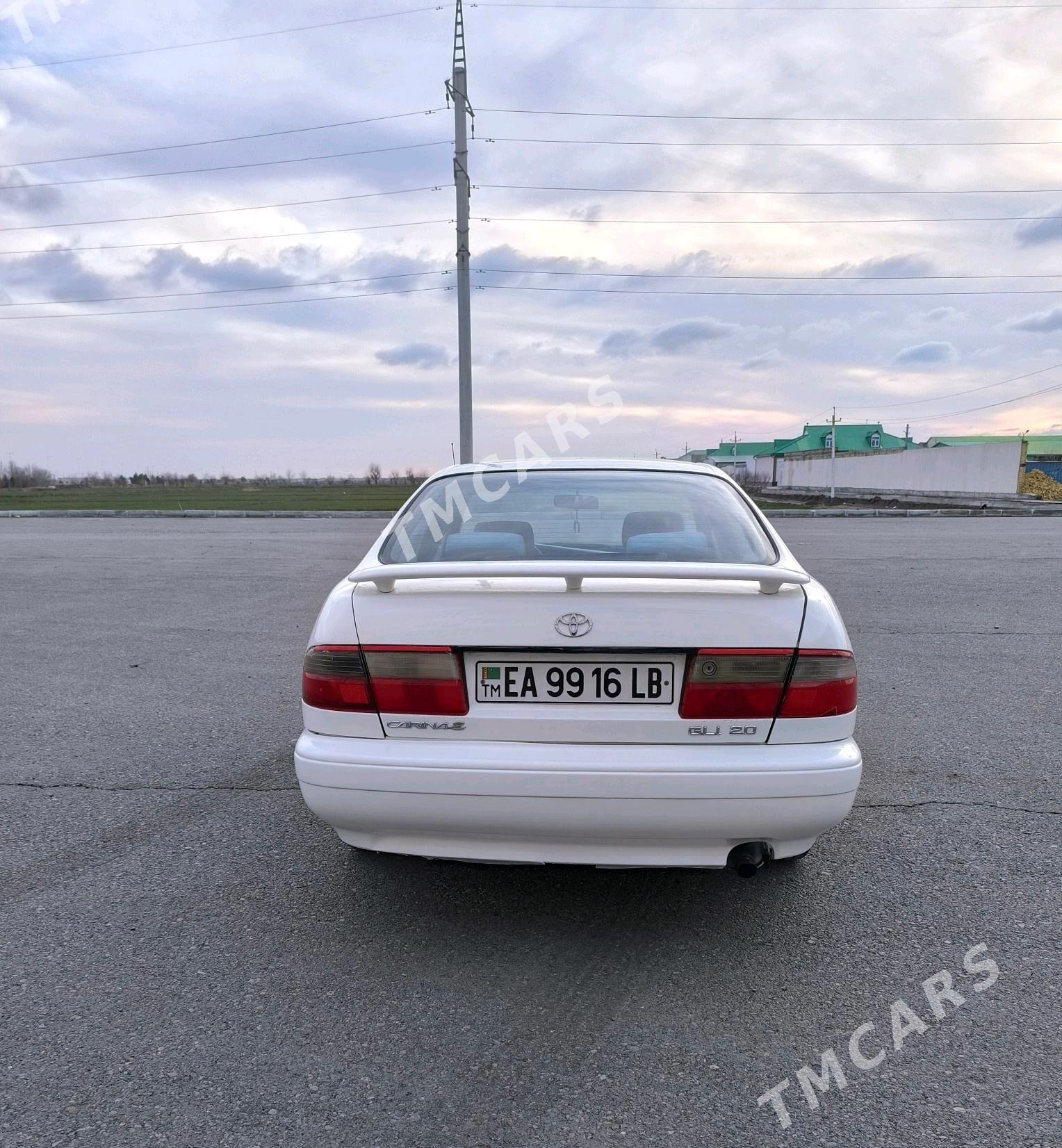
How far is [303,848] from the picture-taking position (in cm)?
324

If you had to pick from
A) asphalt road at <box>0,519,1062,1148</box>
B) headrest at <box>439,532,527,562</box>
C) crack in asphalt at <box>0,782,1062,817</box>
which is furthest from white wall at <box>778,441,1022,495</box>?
headrest at <box>439,532,527,562</box>

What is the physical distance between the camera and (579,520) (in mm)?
3506

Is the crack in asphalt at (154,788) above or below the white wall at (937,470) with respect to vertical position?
below

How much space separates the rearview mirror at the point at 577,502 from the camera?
3533mm

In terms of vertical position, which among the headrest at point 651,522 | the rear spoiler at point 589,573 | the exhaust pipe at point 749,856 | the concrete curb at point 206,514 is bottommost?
the concrete curb at point 206,514

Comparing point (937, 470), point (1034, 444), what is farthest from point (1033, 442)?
point (937, 470)

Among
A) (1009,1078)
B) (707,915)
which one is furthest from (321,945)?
(1009,1078)

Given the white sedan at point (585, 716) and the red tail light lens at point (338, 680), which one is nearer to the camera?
the white sedan at point (585, 716)

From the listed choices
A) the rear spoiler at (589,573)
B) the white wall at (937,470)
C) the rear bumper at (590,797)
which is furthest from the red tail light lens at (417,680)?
the white wall at (937,470)

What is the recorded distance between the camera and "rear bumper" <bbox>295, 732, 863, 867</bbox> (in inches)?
92.6

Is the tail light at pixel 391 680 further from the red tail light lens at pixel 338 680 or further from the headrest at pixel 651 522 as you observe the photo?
the headrest at pixel 651 522

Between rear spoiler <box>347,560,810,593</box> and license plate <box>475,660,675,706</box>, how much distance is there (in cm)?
24

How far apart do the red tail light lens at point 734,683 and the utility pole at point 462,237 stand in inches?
580
